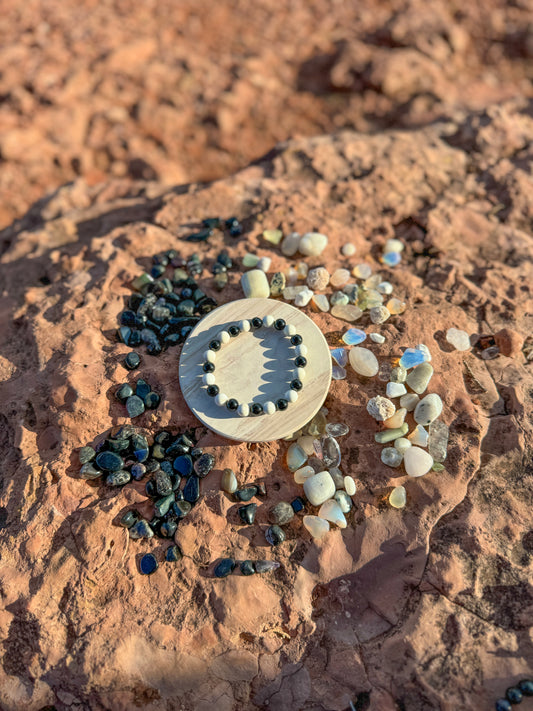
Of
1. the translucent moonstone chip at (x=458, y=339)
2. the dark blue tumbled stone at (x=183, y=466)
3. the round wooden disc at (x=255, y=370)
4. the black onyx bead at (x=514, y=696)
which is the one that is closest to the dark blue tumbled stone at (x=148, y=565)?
the dark blue tumbled stone at (x=183, y=466)

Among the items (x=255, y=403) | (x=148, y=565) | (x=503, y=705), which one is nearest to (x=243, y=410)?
(x=255, y=403)

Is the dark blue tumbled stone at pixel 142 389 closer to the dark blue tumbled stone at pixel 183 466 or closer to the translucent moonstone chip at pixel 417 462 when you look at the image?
the dark blue tumbled stone at pixel 183 466

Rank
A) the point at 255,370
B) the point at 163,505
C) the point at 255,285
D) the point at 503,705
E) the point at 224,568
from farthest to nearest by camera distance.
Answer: the point at 255,285 → the point at 255,370 → the point at 163,505 → the point at 224,568 → the point at 503,705

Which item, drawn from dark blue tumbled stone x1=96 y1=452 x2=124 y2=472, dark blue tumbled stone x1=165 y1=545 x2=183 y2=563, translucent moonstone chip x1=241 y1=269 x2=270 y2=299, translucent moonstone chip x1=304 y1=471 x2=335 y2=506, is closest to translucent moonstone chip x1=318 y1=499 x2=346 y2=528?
translucent moonstone chip x1=304 y1=471 x2=335 y2=506

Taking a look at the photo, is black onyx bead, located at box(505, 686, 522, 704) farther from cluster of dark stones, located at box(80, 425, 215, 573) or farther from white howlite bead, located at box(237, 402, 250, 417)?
white howlite bead, located at box(237, 402, 250, 417)

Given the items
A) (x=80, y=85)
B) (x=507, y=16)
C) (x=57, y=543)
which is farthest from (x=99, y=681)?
(x=507, y=16)

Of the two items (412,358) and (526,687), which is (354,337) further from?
(526,687)

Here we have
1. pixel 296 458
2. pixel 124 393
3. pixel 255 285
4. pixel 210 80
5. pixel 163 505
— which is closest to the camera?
pixel 163 505
